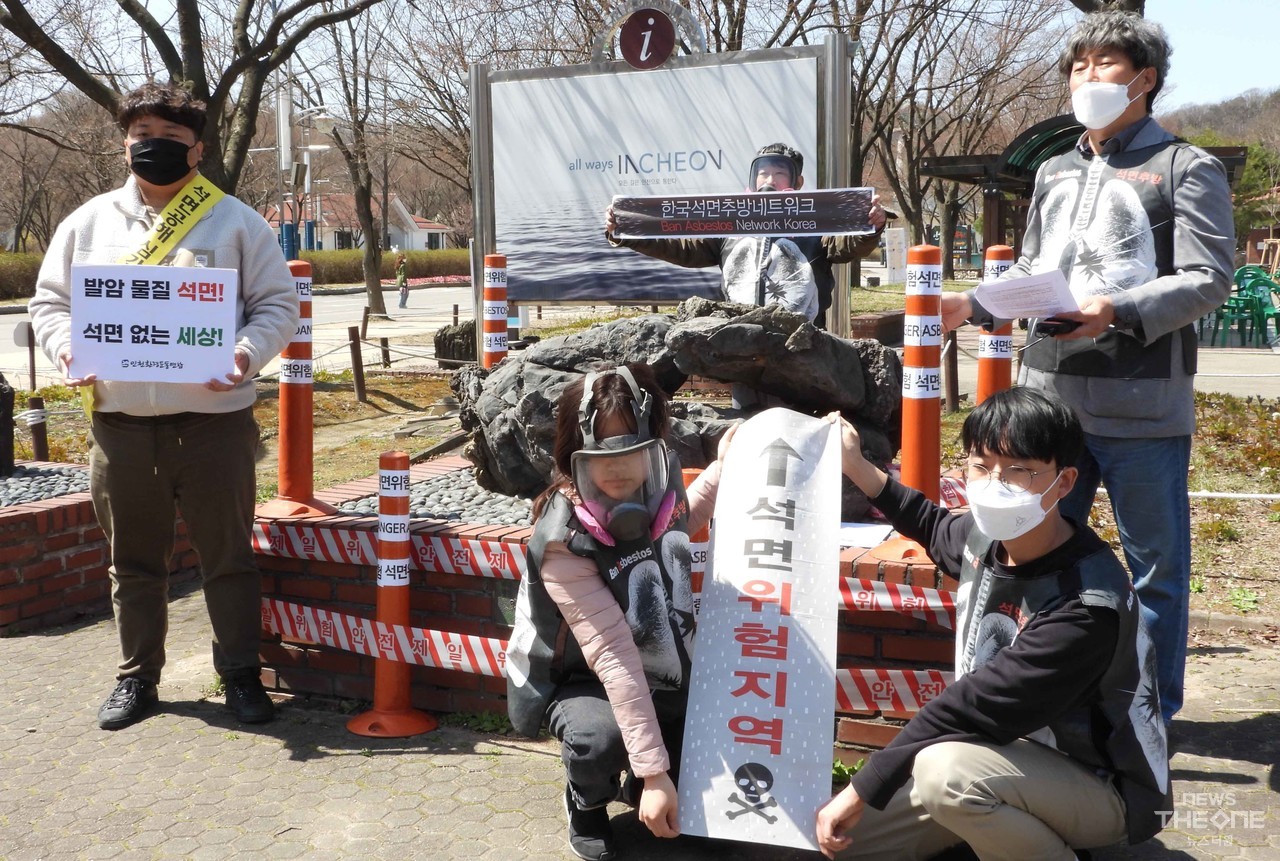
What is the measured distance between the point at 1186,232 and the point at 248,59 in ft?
39.3

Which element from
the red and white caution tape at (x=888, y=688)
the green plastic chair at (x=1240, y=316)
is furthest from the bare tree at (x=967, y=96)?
the red and white caution tape at (x=888, y=688)

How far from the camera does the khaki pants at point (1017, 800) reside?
2627mm

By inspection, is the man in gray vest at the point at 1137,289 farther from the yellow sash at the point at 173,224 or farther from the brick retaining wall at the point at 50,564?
the brick retaining wall at the point at 50,564

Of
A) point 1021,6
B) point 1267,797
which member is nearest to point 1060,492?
point 1267,797

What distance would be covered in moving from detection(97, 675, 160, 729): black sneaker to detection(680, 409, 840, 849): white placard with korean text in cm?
223

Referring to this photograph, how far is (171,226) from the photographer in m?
4.07

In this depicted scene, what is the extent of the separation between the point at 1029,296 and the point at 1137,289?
0.97 ft

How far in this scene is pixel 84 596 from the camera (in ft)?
18.7

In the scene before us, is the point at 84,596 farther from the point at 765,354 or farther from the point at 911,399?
the point at 911,399

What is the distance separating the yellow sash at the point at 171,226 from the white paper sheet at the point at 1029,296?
257 cm

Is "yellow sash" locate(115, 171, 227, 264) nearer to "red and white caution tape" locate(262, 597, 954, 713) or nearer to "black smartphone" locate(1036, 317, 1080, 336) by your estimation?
"red and white caution tape" locate(262, 597, 954, 713)

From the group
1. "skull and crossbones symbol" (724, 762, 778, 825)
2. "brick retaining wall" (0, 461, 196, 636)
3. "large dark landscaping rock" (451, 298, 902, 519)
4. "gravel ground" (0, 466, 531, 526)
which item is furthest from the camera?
"brick retaining wall" (0, 461, 196, 636)

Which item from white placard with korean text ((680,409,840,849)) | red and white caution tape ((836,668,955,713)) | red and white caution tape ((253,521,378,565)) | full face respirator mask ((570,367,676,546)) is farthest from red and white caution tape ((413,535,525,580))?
red and white caution tape ((836,668,955,713))

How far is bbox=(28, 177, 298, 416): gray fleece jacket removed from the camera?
402cm
